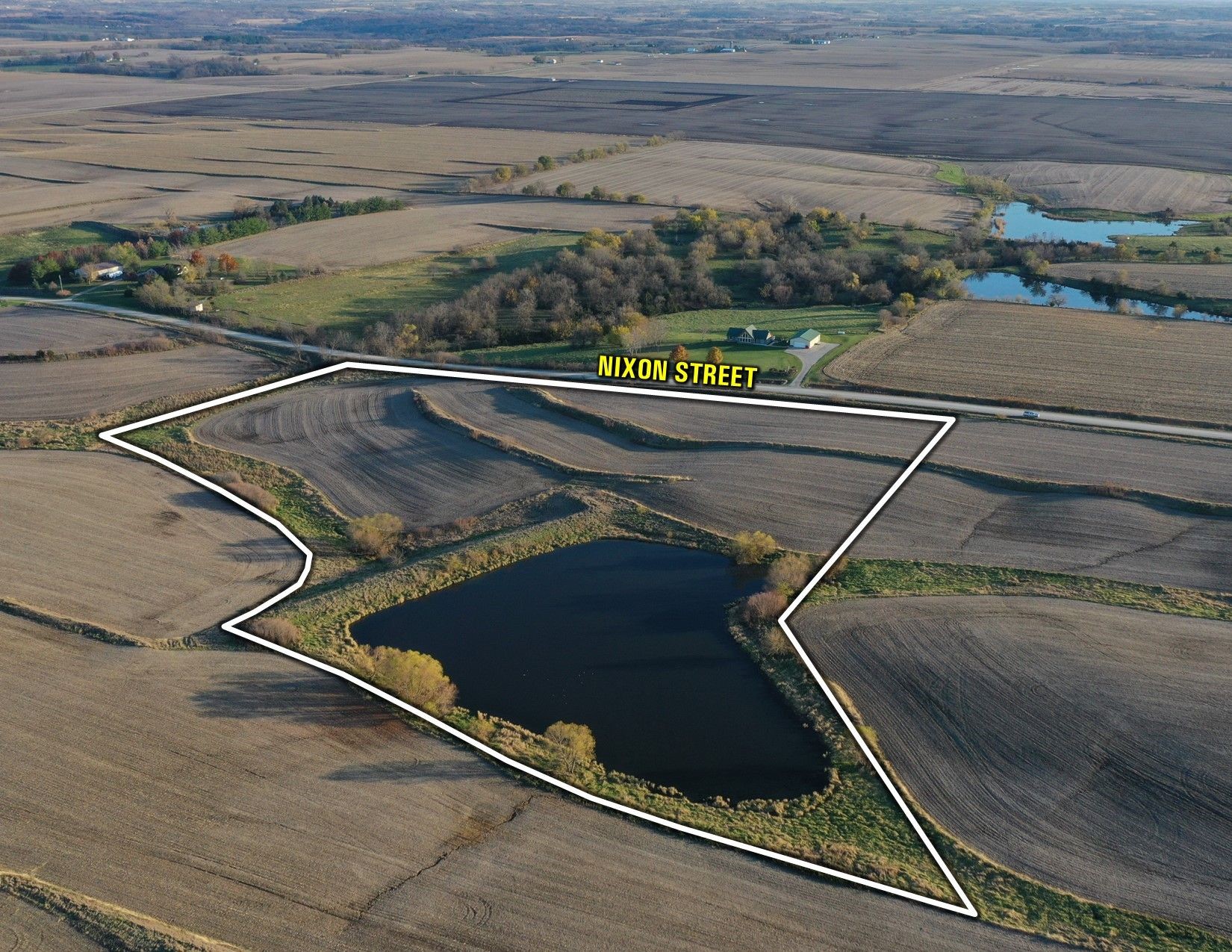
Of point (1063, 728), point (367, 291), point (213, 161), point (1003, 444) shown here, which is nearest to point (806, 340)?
point (1003, 444)

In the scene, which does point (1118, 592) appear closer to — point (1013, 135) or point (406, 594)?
point (406, 594)

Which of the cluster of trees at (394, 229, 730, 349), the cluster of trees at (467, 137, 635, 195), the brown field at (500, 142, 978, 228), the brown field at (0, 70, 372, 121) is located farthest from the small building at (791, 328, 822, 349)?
the brown field at (0, 70, 372, 121)

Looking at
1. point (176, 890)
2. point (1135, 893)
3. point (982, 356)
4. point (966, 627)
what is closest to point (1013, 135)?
point (982, 356)

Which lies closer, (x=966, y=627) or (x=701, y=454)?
(x=966, y=627)

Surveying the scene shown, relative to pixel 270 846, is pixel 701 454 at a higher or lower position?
higher

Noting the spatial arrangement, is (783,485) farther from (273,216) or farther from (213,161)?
(213,161)
